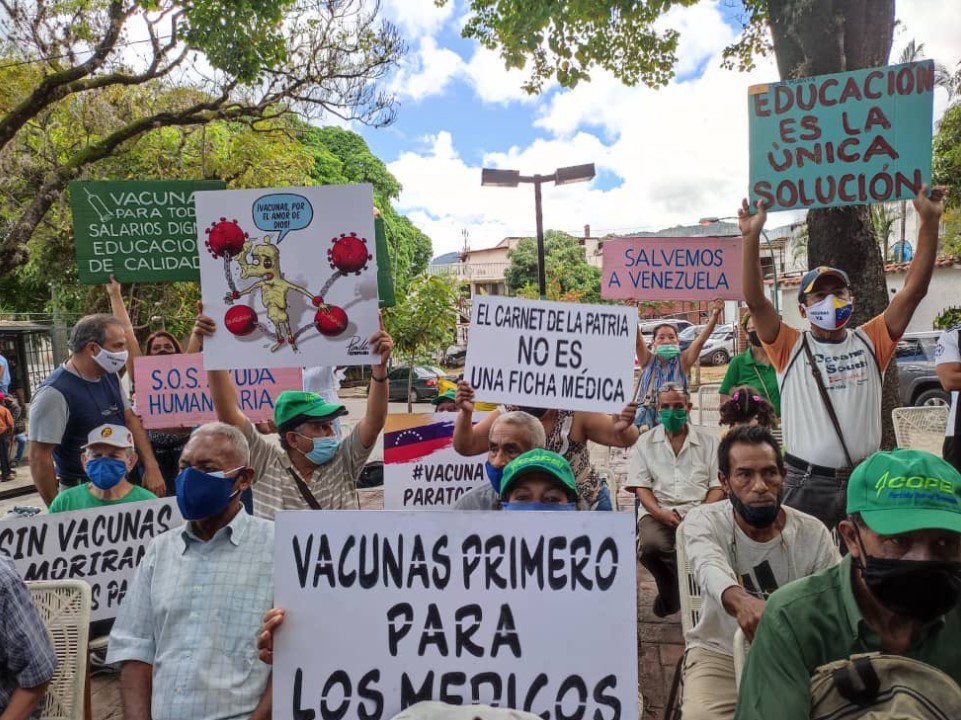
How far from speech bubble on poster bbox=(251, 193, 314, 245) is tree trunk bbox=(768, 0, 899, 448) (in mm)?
4304

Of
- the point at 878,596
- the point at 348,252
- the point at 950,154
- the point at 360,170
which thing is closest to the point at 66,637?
the point at 348,252

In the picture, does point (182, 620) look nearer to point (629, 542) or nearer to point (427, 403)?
point (629, 542)

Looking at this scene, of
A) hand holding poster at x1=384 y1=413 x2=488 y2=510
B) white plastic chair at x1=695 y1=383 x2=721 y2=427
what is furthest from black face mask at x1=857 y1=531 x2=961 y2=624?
white plastic chair at x1=695 y1=383 x2=721 y2=427

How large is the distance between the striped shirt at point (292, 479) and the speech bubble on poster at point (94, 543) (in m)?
0.39

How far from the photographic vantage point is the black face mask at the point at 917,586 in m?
1.61

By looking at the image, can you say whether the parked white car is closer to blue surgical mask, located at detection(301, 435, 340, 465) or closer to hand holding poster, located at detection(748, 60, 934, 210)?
hand holding poster, located at detection(748, 60, 934, 210)

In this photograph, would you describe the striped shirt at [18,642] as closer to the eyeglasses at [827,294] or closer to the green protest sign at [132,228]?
the green protest sign at [132,228]

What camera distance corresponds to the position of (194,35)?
9.72 metres

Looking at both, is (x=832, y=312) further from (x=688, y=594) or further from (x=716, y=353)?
(x=716, y=353)

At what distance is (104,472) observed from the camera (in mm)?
3379

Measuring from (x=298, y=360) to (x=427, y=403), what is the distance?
2049cm

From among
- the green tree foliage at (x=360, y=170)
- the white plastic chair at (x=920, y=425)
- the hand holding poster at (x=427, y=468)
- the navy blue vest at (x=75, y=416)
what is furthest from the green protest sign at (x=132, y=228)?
the green tree foliage at (x=360, y=170)

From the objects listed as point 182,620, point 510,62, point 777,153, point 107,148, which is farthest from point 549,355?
point 107,148

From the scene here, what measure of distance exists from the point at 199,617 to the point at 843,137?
148 inches
